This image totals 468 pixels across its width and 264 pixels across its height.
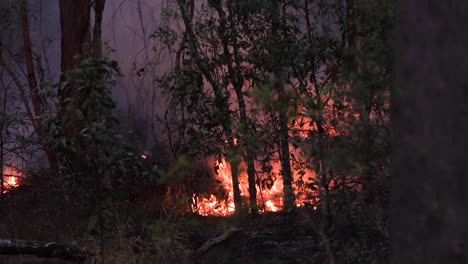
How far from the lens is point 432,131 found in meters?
2.27

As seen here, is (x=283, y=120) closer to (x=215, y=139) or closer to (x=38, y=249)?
(x=215, y=139)

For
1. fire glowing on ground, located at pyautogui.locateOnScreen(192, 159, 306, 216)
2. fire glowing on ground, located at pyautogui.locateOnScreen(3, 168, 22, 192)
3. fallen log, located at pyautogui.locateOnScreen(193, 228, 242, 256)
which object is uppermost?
fire glowing on ground, located at pyautogui.locateOnScreen(3, 168, 22, 192)

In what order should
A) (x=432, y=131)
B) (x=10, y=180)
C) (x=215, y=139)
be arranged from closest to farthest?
(x=432, y=131) → (x=215, y=139) → (x=10, y=180)

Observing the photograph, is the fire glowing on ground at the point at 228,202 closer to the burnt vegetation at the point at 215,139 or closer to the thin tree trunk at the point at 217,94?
the burnt vegetation at the point at 215,139

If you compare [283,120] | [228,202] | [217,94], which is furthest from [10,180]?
[283,120]

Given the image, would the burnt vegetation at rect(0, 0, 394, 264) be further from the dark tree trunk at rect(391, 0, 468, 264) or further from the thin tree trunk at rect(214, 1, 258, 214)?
the dark tree trunk at rect(391, 0, 468, 264)

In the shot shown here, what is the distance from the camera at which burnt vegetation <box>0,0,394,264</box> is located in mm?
4020

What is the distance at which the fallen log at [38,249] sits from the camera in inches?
190

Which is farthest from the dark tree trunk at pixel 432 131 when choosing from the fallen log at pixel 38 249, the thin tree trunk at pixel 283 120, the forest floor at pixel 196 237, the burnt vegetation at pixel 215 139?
the fallen log at pixel 38 249

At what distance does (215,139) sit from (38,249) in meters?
1.91

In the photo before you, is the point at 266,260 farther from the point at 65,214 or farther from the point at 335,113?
the point at 65,214

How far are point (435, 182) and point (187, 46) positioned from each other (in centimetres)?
417

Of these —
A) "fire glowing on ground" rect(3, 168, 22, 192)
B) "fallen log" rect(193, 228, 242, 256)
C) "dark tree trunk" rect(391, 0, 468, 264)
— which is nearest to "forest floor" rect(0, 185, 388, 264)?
"fallen log" rect(193, 228, 242, 256)

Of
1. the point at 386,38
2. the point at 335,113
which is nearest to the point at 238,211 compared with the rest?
the point at 335,113
